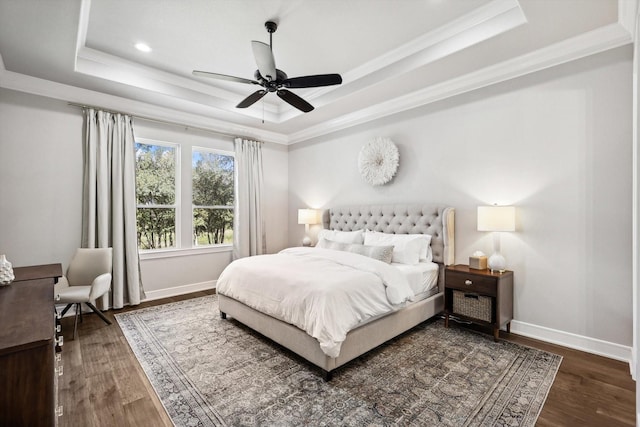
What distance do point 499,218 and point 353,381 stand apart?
2.10 m

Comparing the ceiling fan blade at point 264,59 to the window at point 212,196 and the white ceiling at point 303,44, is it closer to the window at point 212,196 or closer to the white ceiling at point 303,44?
the white ceiling at point 303,44

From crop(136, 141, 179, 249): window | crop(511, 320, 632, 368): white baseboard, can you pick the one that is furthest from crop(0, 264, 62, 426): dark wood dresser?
crop(511, 320, 632, 368): white baseboard

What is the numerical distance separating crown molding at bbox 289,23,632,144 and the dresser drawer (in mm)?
2159

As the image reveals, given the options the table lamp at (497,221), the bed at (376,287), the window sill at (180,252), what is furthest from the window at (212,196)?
the table lamp at (497,221)

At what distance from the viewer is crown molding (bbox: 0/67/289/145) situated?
3.50m

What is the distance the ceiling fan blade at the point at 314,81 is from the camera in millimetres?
2715

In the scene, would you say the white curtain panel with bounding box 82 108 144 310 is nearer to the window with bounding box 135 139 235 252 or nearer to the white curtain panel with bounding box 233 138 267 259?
the window with bounding box 135 139 235 252

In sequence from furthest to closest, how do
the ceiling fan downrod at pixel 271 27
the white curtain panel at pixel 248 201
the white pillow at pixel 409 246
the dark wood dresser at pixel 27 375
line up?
the white curtain panel at pixel 248 201
the white pillow at pixel 409 246
the ceiling fan downrod at pixel 271 27
the dark wood dresser at pixel 27 375

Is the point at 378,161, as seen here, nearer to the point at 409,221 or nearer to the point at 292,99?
the point at 409,221

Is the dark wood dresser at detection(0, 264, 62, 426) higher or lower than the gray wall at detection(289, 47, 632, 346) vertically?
lower

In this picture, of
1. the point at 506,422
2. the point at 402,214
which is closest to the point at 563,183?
the point at 402,214

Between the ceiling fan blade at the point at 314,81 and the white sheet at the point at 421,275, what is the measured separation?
2019mm

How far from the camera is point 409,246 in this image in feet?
11.8

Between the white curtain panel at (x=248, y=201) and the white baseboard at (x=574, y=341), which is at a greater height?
the white curtain panel at (x=248, y=201)
